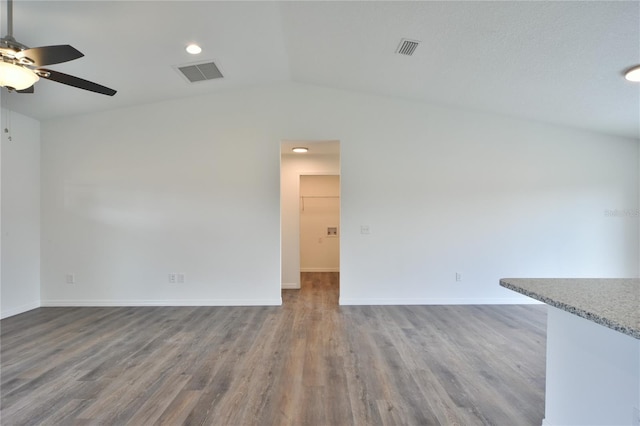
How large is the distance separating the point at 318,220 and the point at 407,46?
4.58m

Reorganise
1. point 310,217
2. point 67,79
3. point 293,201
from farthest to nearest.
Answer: point 310,217 → point 293,201 → point 67,79

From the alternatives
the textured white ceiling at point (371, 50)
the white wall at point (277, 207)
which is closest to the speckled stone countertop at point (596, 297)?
the textured white ceiling at point (371, 50)

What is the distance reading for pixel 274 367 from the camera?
2463mm

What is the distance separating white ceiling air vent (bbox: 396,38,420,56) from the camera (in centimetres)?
285

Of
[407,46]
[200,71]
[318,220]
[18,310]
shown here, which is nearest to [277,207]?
[200,71]

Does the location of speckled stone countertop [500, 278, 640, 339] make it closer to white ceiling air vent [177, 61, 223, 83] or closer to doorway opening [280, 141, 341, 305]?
doorway opening [280, 141, 341, 305]

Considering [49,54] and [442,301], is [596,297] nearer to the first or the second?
[442,301]

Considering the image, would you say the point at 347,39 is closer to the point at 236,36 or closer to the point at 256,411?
the point at 236,36

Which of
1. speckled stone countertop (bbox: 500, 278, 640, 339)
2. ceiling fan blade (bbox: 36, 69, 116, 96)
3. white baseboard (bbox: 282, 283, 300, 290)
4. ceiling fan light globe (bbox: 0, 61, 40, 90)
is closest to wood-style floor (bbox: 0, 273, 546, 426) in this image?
speckled stone countertop (bbox: 500, 278, 640, 339)

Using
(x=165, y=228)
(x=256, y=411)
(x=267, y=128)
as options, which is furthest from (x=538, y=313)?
(x=165, y=228)

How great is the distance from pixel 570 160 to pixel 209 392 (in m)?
5.35

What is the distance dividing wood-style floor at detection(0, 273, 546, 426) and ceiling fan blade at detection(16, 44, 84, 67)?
7.75ft

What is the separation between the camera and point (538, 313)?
3789mm

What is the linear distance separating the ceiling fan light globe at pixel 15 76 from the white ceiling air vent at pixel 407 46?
10.0 ft
